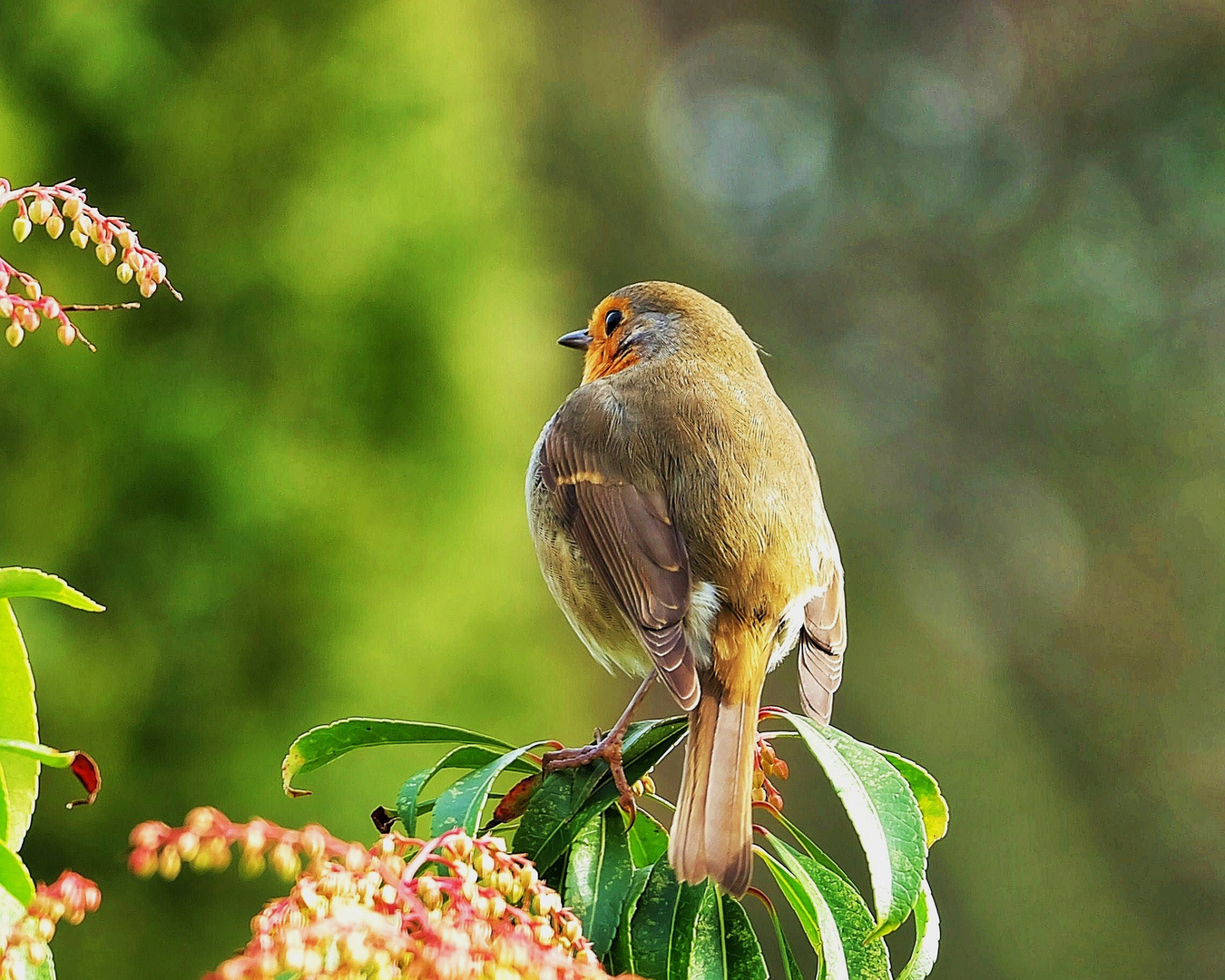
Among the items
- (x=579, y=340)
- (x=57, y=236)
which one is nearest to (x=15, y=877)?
(x=57, y=236)

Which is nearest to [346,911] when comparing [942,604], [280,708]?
[280,708]

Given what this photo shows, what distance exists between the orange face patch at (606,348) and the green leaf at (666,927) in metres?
1.02

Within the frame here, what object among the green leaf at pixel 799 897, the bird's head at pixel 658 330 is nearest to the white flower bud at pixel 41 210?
the green leaf at pixel 799 897

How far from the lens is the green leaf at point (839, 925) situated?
3.44ft

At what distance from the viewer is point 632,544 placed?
66.2 inches

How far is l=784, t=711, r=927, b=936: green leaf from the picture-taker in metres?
0.99

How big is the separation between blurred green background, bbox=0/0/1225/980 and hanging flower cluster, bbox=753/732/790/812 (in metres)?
2.12

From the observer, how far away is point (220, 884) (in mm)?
3438

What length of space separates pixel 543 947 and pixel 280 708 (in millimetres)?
2876

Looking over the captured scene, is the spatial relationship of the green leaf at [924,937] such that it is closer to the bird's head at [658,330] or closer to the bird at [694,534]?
the bird at [694,534]

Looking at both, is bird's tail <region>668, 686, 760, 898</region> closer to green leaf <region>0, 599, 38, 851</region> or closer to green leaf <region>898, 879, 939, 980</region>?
green leaf <region>898, 879, 939, 980</region>

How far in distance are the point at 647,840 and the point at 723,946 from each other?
0.57 feet

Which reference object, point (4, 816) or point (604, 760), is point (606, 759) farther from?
point (4, 816)

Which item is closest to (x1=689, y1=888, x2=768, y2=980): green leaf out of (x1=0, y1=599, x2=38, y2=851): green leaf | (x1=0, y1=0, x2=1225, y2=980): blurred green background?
(x1=0, y1=599, x2=38, y2=851): green leaf
